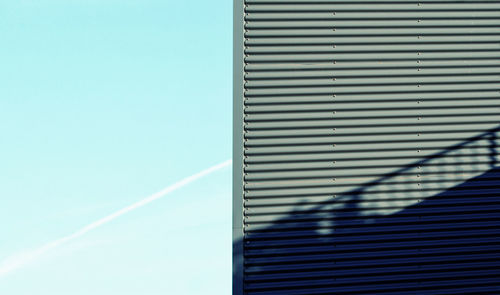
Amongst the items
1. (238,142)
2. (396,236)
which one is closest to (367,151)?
(396,236)

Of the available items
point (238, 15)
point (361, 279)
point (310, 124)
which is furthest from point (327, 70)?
point (361, 279)

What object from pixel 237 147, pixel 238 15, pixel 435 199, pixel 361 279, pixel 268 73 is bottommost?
pixel 361 279

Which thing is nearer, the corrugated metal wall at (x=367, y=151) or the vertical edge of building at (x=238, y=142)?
the vertical edge of building at (x=238, y=142)

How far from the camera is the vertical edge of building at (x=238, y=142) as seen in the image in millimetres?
5801

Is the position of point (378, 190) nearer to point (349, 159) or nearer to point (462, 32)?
point (349, 159)

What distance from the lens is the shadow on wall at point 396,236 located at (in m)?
5.88

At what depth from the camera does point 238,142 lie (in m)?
5.98

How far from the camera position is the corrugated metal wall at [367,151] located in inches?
233

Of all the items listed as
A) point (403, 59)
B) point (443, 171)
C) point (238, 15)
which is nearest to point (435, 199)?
point (443, 171)

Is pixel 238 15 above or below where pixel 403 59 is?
above

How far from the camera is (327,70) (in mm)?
6145

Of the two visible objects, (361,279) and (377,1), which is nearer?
(361,279)

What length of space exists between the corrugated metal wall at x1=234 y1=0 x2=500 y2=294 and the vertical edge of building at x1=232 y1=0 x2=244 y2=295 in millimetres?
37

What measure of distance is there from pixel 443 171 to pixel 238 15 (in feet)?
7.58
